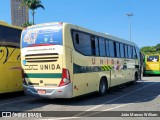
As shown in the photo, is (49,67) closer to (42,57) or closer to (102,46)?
(42,57)

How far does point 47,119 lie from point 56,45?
3.50 meters

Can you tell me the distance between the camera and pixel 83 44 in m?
12.8

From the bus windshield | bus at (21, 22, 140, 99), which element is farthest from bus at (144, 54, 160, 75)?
the bus windshield

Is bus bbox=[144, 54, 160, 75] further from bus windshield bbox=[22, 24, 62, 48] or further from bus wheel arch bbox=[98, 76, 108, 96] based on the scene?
bus windshield bbox=[22, 24, 62, 48]

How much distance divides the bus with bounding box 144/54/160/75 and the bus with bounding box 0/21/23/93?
21.8m

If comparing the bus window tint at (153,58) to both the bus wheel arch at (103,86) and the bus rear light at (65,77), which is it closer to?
the bus wheel arch at (103,86)

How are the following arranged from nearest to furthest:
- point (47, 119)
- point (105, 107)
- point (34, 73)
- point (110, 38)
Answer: point (47, 119)
point (105, 107)
point (34, 73)
point (110, 38)

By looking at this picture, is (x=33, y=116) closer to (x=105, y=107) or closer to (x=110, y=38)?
(x=105, y=107)

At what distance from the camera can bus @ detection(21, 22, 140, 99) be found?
1155cm

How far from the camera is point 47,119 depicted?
8.96m

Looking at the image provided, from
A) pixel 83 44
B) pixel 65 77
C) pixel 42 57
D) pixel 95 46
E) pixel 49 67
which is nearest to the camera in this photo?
pixel 65 77

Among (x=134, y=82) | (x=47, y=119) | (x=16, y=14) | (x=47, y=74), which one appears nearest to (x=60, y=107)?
(x=47, y=74)

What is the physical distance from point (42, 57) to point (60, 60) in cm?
86

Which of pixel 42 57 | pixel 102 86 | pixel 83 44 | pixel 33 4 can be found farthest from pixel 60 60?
pixel 33 4
